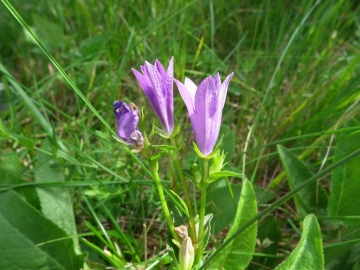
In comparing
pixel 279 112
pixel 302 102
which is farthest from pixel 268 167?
pixel 302 102

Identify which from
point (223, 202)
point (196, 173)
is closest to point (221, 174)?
point (196, 173)

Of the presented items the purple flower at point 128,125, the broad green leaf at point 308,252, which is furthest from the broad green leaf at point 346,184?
the purple flower at point 128,125

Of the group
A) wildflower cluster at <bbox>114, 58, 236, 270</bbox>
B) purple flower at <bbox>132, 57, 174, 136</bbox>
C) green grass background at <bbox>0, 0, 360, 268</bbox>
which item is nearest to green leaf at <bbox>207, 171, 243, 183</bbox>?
wildflower cluster at <bbox>114, 58, 236, 270</bbox>

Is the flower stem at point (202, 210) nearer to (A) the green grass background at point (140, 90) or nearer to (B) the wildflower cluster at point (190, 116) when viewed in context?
(B) the wildflower cluster at point (190, 116)

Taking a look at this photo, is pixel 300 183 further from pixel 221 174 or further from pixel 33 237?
pixel 33 237

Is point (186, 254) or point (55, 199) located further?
point (55, 199)

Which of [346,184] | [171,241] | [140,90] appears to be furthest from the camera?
[140,90]

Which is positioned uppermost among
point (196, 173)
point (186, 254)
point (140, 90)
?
point (196, 173)

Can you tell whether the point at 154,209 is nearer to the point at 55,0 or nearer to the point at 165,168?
the point at 165,168
